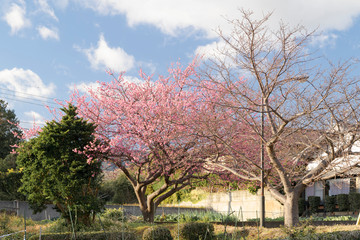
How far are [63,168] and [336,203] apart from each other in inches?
631

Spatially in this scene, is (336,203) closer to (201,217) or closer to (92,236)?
(201,217)

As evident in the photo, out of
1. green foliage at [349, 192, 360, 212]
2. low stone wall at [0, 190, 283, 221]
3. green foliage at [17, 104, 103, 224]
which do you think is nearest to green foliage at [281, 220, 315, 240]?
green foliage at [17, 104, 103, 224]

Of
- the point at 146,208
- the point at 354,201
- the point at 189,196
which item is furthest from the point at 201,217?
the point at 189,196

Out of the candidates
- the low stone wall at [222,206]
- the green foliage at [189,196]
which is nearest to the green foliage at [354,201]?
the low stone wall at [222,206]

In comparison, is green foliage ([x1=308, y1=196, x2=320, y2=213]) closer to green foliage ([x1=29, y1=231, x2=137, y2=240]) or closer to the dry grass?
the dry grass

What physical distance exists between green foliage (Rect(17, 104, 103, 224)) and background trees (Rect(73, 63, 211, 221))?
1.81 m

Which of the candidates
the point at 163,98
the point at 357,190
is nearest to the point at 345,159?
the point at 163,98

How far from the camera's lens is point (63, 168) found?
44.9 ft

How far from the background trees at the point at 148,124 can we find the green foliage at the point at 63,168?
5.95 ft

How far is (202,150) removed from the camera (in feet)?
49.3

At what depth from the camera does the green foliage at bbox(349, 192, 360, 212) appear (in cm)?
1997

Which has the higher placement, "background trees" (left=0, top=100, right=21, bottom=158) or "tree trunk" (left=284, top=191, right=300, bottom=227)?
"background trees" (left=0, top=100, right=21, bottom=158)

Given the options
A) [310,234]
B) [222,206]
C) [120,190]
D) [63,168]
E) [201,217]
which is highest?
[63,168]

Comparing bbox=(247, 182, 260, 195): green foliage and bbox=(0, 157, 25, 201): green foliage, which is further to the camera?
bbox=(0, 157, 25, 201): green foliage
